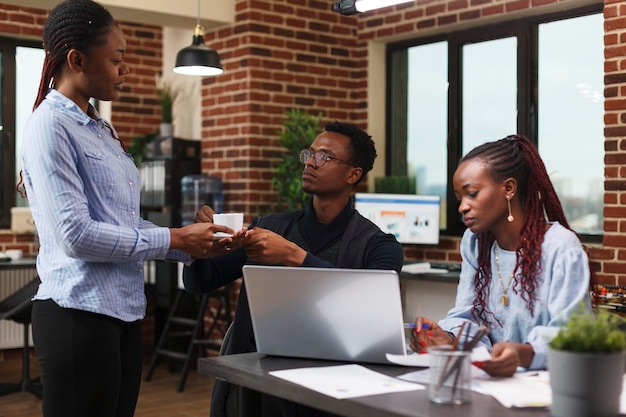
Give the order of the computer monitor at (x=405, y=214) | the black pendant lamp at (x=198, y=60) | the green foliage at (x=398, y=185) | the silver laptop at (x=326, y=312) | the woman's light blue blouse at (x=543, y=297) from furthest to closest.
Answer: the green foliage at (x=398, y=185)
the computer monitor at (x=405, y=214)
the black pendant lamp at (x=198, y=60)
the woman's light blue blouse at (x=543, y=297)
the silver laptop at (x=326, y=312)

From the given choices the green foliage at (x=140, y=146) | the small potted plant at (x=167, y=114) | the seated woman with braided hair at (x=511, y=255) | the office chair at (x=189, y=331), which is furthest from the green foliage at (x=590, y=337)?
the green foliage at (x=140, y=146)

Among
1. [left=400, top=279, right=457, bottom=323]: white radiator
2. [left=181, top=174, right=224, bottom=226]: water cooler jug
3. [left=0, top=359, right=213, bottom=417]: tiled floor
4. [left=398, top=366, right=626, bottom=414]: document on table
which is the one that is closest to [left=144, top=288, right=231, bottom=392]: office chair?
[left=0, top=359, right=213, bottom=417]: tiled floor

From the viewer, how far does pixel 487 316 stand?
2094 millimetres

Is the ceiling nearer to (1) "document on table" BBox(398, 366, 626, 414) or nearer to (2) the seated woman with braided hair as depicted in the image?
(2) the seated woman with braided hair

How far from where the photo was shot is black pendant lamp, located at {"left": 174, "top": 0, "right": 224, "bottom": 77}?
4910mm

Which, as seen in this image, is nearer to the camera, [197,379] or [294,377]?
[294,377]

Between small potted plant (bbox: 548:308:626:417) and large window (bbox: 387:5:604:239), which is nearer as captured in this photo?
small potted plant (bbox: 548:308:626:417)

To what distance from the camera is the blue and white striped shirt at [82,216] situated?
6.35 feet

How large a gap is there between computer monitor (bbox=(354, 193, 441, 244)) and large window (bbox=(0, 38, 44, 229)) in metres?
2.75

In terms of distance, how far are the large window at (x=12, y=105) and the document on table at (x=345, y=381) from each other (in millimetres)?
5056

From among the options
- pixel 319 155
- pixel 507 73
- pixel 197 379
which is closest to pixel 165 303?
pixel 197 379

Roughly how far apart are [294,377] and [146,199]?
4.62m

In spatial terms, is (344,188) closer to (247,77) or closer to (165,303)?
(247,77)

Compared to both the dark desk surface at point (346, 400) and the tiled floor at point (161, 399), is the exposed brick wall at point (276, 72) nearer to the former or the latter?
the tiled floor at point (161, 399)
